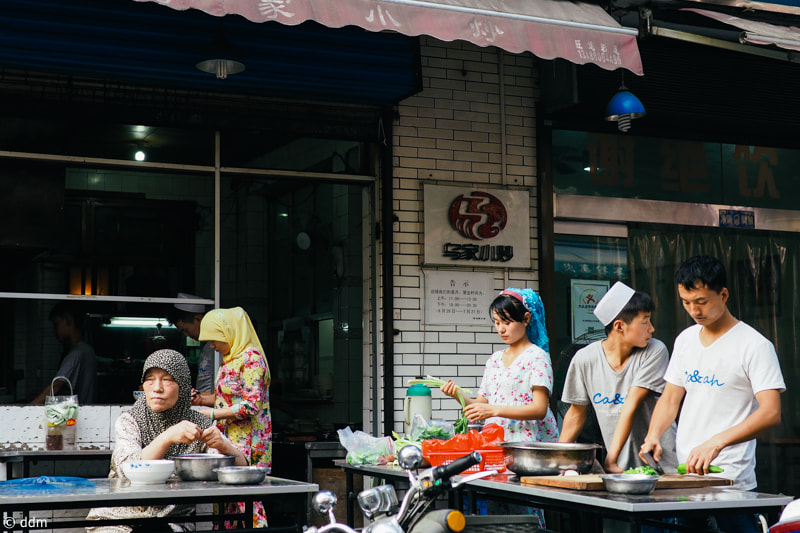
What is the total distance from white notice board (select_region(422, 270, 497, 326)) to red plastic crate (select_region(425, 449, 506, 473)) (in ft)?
9.71

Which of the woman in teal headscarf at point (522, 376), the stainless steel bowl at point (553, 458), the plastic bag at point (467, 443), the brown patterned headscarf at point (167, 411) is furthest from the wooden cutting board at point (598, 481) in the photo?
the brown patterned headscarf at point (167, 411)

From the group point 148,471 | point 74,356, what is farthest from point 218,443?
point 74,356

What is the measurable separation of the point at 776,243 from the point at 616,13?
131 inches

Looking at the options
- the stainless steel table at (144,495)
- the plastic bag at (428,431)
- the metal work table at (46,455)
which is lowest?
the metal work table at (46,455)

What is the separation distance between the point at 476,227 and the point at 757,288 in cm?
307

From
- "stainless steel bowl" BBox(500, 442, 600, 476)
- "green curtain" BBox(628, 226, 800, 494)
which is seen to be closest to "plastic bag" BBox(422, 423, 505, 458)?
"stainless steel bowl" BBox(500, 442, 600, 476)

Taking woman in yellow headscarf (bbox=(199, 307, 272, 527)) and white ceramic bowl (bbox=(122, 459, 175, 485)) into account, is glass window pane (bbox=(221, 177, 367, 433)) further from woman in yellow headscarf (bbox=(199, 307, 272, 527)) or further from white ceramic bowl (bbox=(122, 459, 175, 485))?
white ceramic bowl (bbox=(122, 459, 175, 485))

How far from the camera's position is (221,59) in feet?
22.9

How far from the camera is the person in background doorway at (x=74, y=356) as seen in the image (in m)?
7.62

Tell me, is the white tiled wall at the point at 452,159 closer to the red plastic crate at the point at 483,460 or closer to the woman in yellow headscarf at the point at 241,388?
the woman in yellow headscarf at the point at 241,388

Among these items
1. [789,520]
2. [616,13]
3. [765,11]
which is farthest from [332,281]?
[789,520]

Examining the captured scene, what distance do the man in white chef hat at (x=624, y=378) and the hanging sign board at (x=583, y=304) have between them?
3330 mm

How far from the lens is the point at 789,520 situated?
3369 mm

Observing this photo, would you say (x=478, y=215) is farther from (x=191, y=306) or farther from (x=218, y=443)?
(x=218, y=443)
